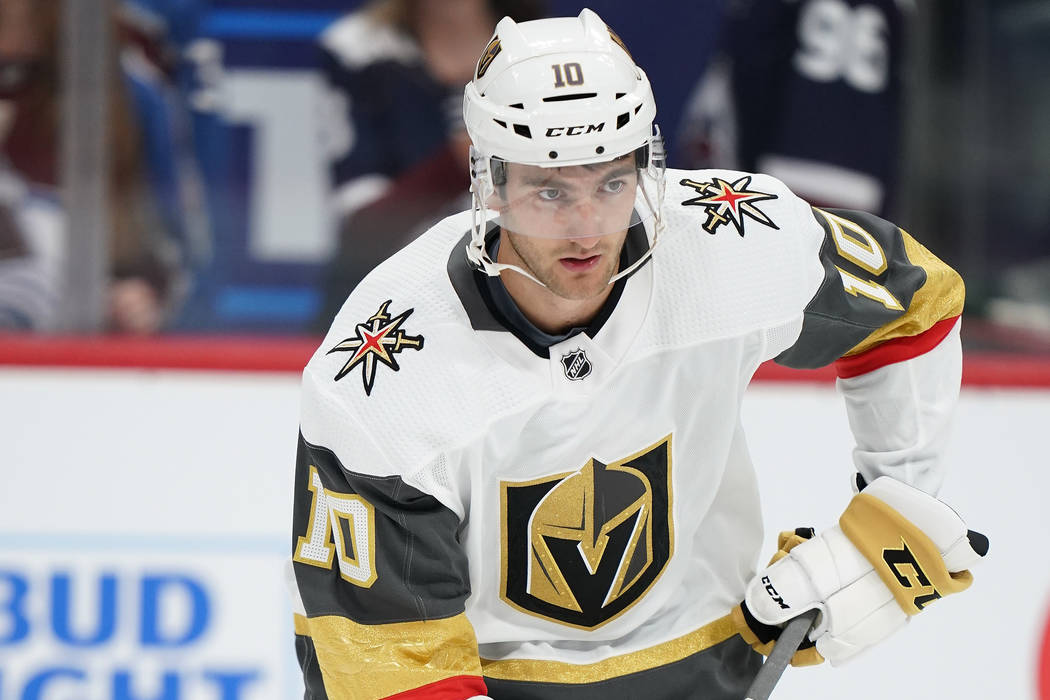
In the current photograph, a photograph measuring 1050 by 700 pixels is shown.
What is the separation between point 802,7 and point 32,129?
1.89 meters

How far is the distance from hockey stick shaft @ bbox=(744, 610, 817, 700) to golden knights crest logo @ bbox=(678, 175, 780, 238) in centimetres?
53

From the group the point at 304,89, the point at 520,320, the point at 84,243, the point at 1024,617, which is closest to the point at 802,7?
the point at 304,89

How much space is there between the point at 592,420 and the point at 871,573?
0.49 metres

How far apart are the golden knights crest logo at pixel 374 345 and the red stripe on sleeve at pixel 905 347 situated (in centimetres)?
67

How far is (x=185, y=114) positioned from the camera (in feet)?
12.0

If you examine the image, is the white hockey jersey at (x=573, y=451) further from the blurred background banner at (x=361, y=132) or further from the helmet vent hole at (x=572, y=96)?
the blurred background banner at (x=361, y=132)

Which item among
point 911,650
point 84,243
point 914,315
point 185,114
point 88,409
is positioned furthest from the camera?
point 185,114

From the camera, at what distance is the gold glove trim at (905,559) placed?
1.87m

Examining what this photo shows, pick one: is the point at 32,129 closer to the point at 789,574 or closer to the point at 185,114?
the point at 185,114

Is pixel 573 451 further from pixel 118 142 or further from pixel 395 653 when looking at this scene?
pixel 118 142

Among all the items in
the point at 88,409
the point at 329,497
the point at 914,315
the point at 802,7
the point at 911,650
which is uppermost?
the point at 802,7

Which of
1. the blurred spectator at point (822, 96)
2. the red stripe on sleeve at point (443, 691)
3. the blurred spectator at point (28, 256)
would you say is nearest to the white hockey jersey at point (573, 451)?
the red stripe on sleeve at point (443, 691)

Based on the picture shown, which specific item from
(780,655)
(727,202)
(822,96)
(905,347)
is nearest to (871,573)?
(780,655)

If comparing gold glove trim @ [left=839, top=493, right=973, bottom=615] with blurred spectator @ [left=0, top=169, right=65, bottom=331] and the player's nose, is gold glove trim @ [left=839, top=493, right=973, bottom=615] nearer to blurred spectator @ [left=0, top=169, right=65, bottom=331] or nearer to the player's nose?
the player's nose
